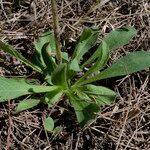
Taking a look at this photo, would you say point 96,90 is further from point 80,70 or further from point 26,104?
point 26,104

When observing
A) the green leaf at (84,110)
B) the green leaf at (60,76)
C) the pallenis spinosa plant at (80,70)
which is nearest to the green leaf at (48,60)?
the pallenis spinosa plant at (80,70)

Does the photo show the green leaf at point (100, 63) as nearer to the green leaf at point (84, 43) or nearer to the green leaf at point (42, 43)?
the green leaf at point (84, 43)

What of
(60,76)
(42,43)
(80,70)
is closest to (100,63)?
(80,70)

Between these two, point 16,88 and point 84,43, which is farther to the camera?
point 84,43

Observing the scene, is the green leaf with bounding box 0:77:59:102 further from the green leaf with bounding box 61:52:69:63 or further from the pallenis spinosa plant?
the green leaf with bounding box 61:52:69:63

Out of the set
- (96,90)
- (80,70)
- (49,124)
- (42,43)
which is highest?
(42,43)

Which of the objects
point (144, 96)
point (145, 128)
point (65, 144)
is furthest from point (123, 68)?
point (65, 144)

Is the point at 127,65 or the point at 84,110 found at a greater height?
the point at 127,65
